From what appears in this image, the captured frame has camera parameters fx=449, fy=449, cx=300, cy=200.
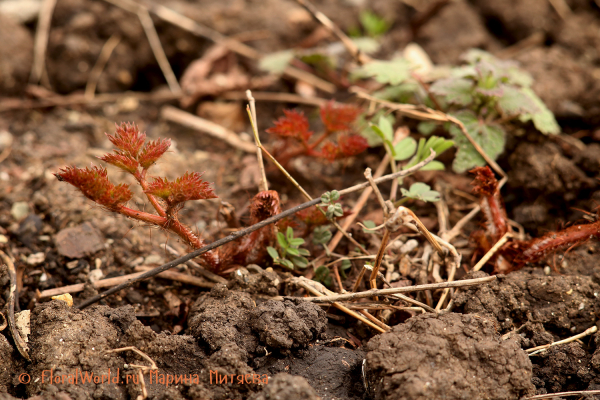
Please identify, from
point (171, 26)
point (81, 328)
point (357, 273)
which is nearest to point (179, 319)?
point (81, 328)

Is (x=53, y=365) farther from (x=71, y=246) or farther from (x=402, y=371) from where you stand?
(x=402, y=371)

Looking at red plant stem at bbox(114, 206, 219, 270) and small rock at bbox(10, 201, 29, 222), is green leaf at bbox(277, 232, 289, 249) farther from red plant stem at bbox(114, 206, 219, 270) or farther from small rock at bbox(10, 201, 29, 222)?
small rock at bbox(10, 201, 29, 222)

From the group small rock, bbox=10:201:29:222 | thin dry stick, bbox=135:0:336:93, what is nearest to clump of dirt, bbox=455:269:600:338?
thin dry stick, bbox=135:0:336:93

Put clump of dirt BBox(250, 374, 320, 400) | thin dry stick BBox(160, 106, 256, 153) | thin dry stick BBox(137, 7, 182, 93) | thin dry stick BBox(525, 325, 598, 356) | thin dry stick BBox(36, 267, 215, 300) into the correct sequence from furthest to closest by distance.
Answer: thin dry stick BBox(137, 7, 182, 93) < thin dry stick BBox(160, 106, 256, 153) < thin dry stick BBox(36, 267, 215, 300) < thin dry stick BBox(525, 325, 598, 356) < clump of dirt BBox(250, 374, 320, 400)

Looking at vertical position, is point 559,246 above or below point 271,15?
below

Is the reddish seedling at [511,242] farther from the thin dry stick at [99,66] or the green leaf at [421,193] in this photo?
the thin dry stick at [99,66]
